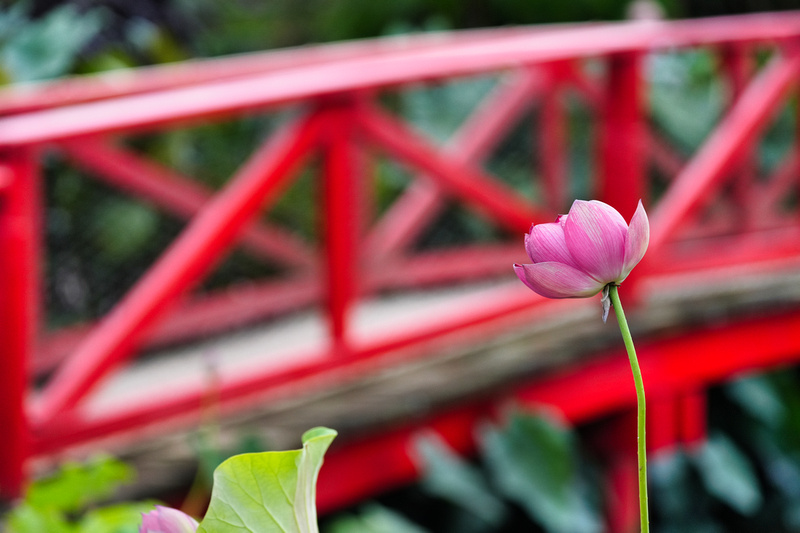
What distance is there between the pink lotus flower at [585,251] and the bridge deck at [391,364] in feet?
3.07

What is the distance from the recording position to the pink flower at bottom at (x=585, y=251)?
0.29 metres

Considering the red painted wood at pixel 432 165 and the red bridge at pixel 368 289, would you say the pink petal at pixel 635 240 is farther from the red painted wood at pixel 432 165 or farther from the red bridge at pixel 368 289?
the red painted wood at pixel 432 165

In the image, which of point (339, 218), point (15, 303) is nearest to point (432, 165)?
point (339, 218)

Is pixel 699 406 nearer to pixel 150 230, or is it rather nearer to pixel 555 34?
pixel 555 34

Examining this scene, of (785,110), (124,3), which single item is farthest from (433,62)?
(785,110)

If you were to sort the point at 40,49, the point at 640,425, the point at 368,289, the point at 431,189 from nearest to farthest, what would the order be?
the point at 640,425
the point at 40,49
the point at 368,289
the point at 431,189

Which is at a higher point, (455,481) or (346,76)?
(346,76)

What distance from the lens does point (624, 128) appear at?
5.11 feet

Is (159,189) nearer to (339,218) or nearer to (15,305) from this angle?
(339,218)

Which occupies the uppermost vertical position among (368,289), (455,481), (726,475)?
(368,289)

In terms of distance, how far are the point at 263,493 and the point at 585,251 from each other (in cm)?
15

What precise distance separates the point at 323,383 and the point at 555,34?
2.66ft

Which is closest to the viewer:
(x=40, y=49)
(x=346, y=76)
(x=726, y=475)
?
(x=346, y=76)

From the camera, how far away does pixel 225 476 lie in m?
0.32
